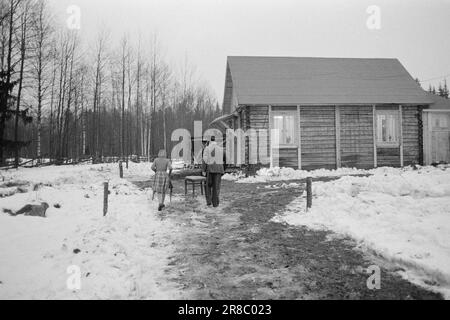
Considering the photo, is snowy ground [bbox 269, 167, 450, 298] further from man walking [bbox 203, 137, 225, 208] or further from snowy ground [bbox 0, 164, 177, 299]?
snowy ground [bbox 0, 164, 177, 299]

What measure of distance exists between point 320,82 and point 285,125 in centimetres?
422

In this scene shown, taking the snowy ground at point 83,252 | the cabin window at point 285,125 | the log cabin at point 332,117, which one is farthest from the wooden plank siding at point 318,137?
the snowy ground at point 83,252

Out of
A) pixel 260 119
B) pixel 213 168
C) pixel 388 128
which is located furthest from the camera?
pixel 388 128

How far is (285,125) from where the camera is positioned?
19531mm

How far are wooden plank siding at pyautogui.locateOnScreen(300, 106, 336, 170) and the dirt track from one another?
40.0ft

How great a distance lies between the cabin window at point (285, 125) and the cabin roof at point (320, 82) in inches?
35.1

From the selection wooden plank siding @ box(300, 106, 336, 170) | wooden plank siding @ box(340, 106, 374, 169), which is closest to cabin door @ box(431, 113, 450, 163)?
wooden plank siding @ box(340, 106, 374, 169)

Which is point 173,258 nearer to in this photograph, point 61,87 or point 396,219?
point 396,219

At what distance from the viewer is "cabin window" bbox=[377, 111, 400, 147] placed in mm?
20266

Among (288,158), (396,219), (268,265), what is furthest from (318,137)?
(268,265)

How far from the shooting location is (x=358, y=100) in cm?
1952

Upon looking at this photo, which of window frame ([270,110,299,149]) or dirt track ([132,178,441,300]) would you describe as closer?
dirt track ([132,178,441,300])
